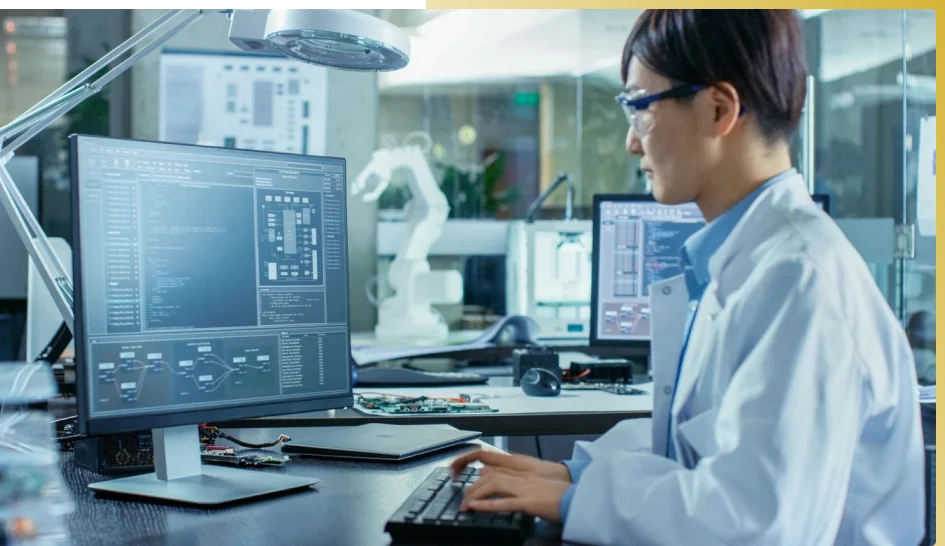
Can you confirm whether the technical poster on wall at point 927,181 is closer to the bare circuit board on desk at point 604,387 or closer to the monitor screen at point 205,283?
the bare circuit board on desk at point 604,387

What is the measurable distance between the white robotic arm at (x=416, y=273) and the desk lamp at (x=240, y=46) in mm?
1863

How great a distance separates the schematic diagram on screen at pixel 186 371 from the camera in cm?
111

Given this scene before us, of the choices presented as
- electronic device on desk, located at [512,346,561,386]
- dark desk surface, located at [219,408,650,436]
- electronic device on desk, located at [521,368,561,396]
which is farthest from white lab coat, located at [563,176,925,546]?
electronic device on desk, located at [512,346,561,386]

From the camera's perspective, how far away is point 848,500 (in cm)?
99

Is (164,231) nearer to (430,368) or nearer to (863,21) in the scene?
(430,368)

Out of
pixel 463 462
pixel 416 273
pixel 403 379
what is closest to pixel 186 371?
pixel 463 462

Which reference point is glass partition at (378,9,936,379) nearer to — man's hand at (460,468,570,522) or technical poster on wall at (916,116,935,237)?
technical poster on wall at (916,116,935,237)

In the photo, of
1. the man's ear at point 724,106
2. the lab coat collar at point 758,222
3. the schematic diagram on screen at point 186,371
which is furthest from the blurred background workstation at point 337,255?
the man's ear at point 724,106

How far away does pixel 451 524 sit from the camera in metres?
0.99

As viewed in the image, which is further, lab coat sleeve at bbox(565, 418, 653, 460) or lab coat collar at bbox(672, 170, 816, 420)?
lab coat sleeve at bbox(565, 418, 653, 460)

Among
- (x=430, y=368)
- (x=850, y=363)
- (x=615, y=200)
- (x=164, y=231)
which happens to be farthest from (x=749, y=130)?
(x=430, y=368)

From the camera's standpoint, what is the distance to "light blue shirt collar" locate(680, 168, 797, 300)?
1089mm

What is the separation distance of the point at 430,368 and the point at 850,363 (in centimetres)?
201

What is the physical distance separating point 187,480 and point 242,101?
12.1 ft
